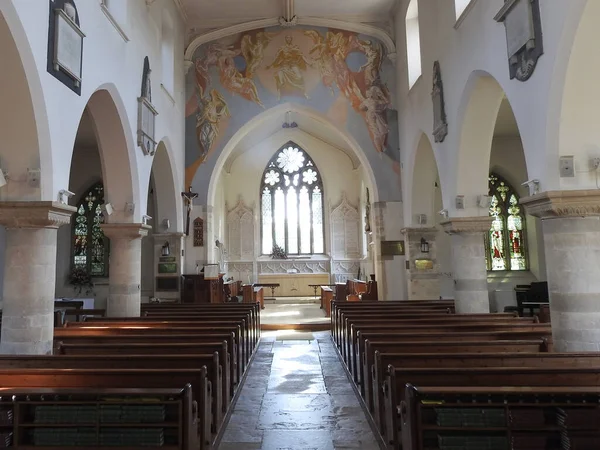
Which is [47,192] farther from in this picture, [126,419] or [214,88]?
[214,88]

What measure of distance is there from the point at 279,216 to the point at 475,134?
1291 cm

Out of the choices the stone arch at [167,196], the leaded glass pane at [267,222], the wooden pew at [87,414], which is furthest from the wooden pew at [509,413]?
the leaded glass pane at [267,222]

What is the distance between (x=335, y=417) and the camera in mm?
5535

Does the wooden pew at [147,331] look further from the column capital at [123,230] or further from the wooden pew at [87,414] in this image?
the column capital at [123,230]

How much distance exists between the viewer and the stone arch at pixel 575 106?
535cm

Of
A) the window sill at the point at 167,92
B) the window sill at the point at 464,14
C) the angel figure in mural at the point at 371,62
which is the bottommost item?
the window sill at the point at 464,14

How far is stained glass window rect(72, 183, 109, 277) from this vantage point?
16.5m

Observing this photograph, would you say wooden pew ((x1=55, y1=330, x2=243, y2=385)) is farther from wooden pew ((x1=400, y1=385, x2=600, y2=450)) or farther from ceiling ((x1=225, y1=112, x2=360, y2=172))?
ceiling ((x1=225, y1=112, x2=360, y2=172))

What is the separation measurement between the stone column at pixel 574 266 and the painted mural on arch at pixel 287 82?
9426 mm

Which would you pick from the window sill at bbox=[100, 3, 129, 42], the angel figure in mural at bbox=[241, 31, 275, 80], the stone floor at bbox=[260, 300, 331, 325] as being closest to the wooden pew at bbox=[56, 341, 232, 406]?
the window sill at bbox=[100, 3, 129, 42]

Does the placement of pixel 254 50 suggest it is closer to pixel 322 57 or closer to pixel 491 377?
pixel 322 57

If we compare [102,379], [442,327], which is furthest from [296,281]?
[102,379]

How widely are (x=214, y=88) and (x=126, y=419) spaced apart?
1314cm

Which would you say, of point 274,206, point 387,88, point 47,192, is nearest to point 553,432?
point 47,192
